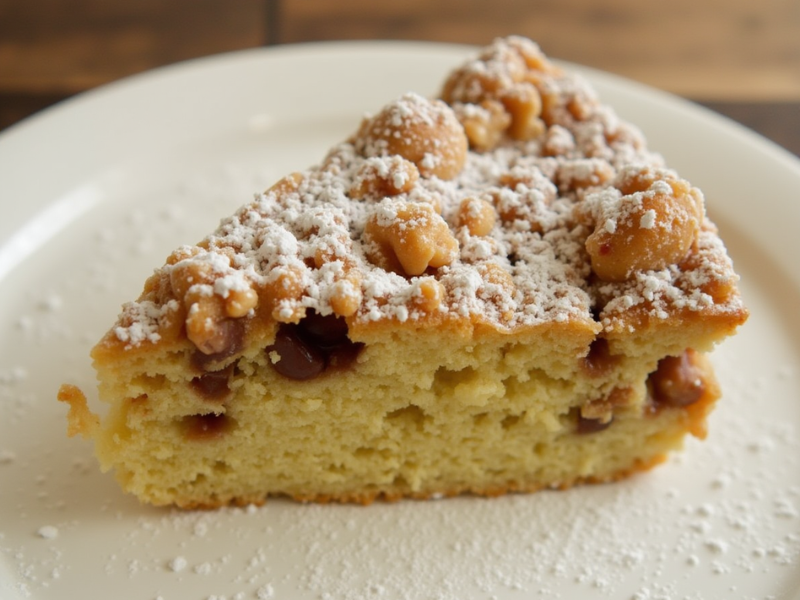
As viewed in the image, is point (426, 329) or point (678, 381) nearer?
point (426, 329)

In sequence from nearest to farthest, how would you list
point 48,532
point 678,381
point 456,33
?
1. point 48,532
2. point 678,381
3. point 456,33

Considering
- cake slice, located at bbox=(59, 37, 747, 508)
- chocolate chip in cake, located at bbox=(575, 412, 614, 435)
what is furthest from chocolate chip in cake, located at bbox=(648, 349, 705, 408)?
chocolate chip in cake, located at bbox=(575, 412, 614, 435)

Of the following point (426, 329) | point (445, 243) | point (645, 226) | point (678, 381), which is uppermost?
point (645, 226)

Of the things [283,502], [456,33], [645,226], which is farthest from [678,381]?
[456,33]

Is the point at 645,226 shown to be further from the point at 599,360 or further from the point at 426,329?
the point at 426,329

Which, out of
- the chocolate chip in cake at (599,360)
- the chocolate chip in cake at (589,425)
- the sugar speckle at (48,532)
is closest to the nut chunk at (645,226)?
the chocolate chip in cake at (599,360)

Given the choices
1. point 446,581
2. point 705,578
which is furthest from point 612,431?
point 446,581
